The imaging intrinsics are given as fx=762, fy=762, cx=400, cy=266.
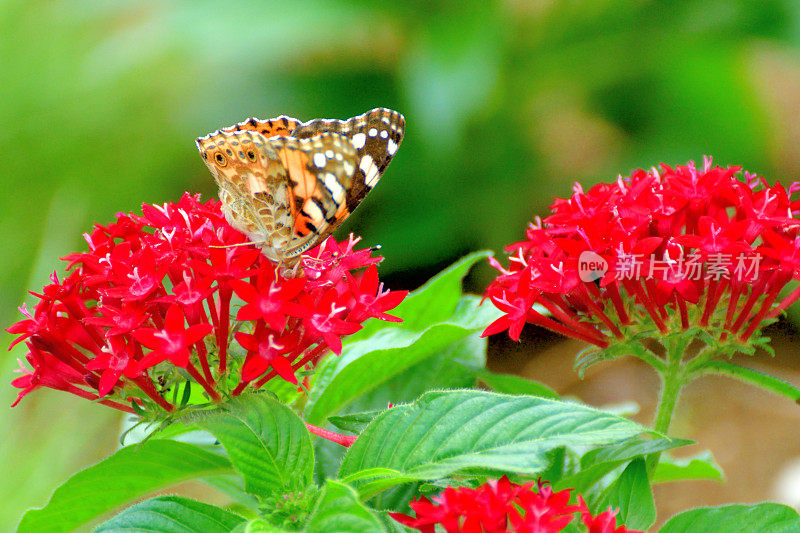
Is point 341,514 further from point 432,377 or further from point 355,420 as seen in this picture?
point 432,377

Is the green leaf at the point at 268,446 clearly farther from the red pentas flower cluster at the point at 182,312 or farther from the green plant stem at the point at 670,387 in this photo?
the green plant stem at the point at 670,387

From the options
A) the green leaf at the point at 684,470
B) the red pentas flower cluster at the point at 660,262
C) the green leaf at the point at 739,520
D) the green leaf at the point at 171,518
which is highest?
the red pentas flower cluster at the point at 660,262

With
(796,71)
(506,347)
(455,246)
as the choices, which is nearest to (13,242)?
(455,246)

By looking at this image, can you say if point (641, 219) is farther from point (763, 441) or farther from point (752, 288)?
point (763, 441)

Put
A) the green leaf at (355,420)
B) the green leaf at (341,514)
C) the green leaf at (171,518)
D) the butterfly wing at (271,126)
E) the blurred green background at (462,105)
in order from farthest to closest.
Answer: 1. the blurred green background at (462,105)
2. the butterfly wing at (271,126)
3. the green leaf at (355,420)
4. the green leaf at (171,518)
5. the green leaf at (341,514)

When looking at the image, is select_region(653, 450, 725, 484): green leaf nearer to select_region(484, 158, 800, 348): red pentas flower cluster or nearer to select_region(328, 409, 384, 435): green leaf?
select_region(484, 158, 800, 348): red pentas flower cluster

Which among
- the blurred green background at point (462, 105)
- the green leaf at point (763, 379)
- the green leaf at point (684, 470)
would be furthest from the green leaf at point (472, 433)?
the blurred green background at point (462, 105)
